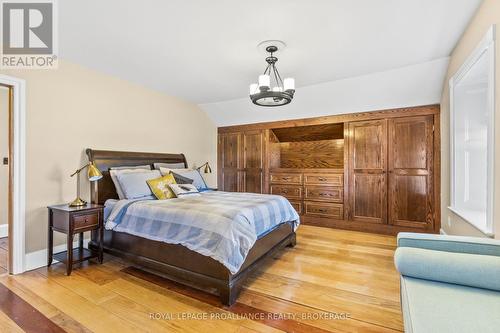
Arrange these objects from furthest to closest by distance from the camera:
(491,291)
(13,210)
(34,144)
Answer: (34,144) < (13,210) < (491,291)

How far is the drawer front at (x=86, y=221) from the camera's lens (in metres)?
2.59

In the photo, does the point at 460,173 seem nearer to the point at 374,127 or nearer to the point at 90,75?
the point at 374,127

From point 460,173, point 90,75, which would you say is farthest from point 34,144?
point 460,173

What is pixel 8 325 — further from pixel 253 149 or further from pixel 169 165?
pixel 253 149

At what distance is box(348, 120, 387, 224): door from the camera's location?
4.04 m

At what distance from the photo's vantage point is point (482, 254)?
1449mm

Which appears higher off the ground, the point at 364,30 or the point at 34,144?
the point at 364,30

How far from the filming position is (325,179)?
4523 mm

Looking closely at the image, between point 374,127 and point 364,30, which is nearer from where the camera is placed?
Result: point 364,30

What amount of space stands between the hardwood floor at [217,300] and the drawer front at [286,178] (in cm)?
202

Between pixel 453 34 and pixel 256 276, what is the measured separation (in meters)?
3.13

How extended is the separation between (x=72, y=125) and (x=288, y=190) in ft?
11.8

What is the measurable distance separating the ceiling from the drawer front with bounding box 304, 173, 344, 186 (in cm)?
169

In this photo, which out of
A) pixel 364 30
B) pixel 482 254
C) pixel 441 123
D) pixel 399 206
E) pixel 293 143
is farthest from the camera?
pixel 293 143
